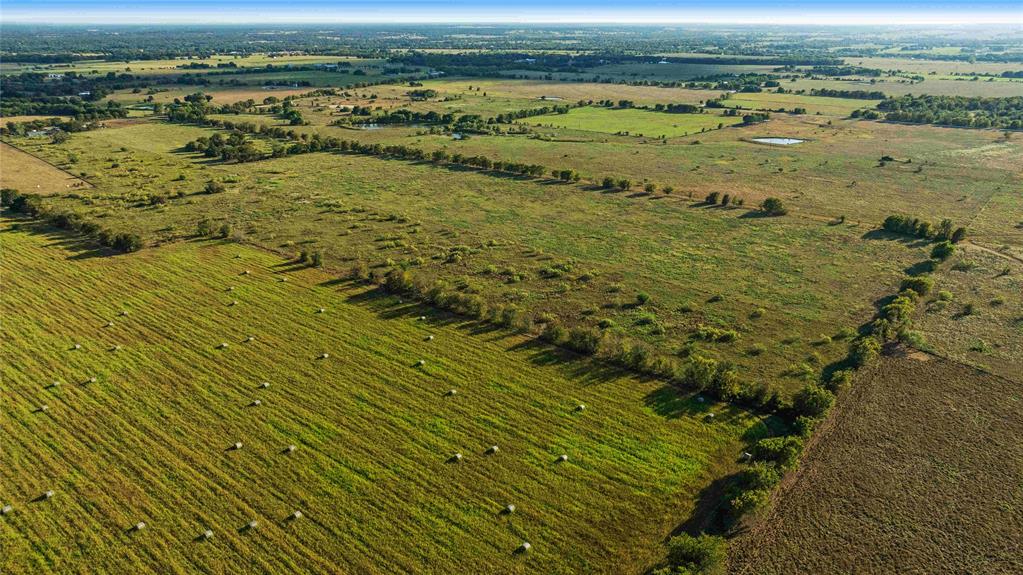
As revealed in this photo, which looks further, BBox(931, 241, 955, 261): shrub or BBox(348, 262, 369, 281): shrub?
BBox(931, 241, 955, 261): shrub

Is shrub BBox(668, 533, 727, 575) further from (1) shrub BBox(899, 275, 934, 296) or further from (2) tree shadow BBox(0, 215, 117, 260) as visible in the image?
(2) tree shadow BBox(0, 215, 117, 260)

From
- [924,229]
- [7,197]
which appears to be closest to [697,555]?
[924,229]

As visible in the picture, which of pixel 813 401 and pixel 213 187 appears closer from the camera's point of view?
pixel 813 401

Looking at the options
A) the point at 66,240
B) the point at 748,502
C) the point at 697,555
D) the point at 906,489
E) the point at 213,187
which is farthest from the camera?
the point at 213,187

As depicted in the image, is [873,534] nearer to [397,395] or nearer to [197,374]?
[397,395]

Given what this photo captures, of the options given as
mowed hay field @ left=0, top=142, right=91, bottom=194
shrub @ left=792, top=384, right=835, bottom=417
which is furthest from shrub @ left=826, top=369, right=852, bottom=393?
mowed hay field @ left=0, top=142, right=91, bottom=194

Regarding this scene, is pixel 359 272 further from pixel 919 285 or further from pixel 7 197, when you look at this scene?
pixel 7 197

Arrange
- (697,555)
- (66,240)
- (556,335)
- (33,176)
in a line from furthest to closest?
(33,176) → (66,240) → (556,335) → (697,555)

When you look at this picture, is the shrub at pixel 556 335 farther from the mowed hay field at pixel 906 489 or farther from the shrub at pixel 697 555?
the shrub at pixel 697 555
